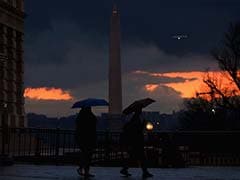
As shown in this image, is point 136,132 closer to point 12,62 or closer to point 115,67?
point 12,62

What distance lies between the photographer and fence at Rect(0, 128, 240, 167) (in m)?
25.9

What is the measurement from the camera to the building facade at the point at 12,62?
47.2 metres

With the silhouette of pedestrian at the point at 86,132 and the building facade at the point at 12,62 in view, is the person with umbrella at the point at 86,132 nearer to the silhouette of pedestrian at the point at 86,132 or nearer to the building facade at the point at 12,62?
the silhouette of pedestrian at the point at 86,132

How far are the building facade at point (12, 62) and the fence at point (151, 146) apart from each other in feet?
53.4

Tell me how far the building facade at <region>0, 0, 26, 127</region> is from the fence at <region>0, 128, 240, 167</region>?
16286mm

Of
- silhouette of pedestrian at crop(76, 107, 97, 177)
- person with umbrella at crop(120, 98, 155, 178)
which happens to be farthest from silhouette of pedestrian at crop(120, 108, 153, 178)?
silhouette of pedestrian at crop(76, 107, 97, 177)

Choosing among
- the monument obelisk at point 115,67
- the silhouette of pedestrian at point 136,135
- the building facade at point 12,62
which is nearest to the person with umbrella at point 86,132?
the silhouette of pedestrian at point 136,135

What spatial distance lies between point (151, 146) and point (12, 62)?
930 inches

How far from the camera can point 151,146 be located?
28453mm

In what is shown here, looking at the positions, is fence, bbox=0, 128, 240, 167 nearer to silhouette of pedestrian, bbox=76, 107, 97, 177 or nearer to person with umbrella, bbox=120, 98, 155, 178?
silhouette of pedestrian, bbox=76, 107, 97, 177

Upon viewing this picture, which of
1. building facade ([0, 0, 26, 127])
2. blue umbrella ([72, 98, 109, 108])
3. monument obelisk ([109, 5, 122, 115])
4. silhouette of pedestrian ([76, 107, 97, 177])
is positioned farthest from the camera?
monument obelisk ([109, 5, 122, 115])

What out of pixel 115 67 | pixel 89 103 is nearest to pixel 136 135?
pixel 89 103

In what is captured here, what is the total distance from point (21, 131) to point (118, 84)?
3428 centimetres

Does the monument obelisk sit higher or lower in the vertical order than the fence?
higher
